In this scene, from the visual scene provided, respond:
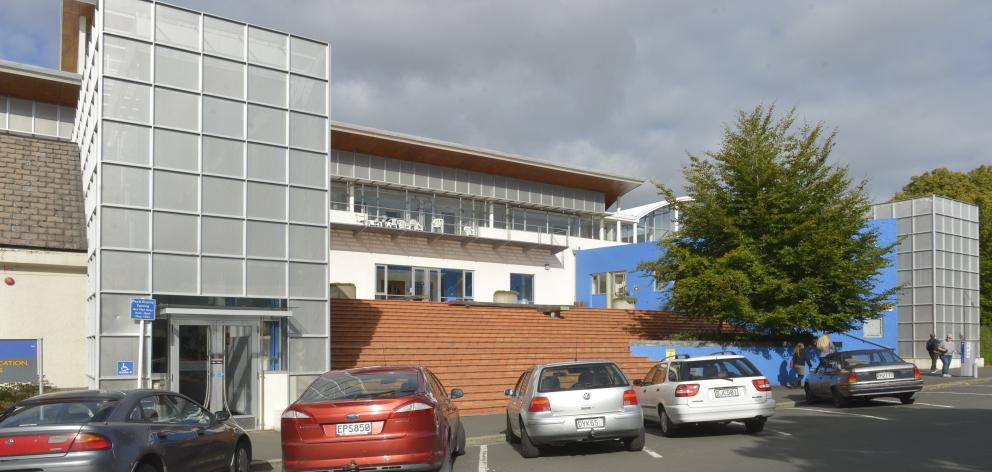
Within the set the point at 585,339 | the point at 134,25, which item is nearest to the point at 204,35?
the point at 134,25

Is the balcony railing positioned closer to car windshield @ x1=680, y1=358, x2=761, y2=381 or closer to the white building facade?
the white building facade

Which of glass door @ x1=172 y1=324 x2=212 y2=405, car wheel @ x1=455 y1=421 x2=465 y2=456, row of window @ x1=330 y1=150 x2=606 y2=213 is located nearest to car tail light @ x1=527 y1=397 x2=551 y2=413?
car wheel @ x1=455 y1=421 x2=465 y2=456

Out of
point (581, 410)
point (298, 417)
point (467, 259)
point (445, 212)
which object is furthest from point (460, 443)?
point (445, 212)

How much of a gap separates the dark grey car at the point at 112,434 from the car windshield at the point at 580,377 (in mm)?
4533

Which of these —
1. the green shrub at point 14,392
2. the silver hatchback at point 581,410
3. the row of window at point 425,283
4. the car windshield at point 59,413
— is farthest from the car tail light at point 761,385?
the row of window at point 425,283

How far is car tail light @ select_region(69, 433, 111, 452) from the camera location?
8289 millimetres

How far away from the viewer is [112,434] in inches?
338

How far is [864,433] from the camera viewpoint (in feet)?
45.2

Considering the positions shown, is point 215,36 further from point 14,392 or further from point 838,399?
point 838,399

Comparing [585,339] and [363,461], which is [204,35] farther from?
[585,339]

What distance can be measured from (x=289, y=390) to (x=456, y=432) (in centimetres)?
613

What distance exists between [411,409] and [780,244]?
733 inches

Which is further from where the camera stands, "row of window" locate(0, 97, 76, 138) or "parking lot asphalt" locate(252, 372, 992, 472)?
"row of window" locate(0, 97, 76, 138)

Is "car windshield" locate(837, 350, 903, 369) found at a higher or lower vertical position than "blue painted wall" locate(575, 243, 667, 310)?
lower
